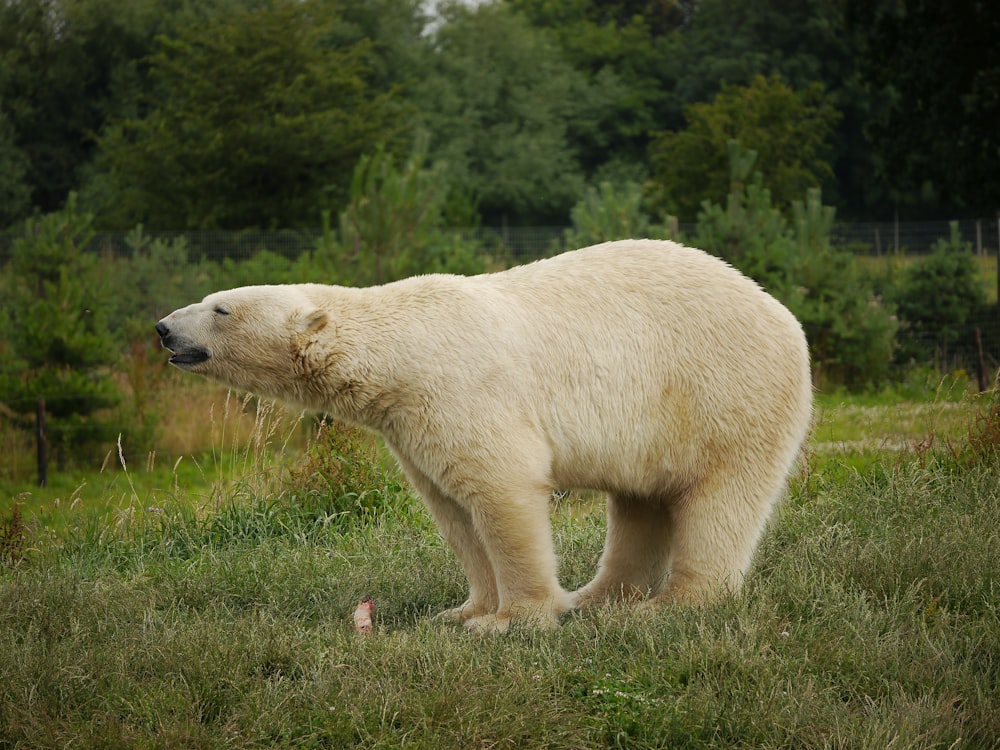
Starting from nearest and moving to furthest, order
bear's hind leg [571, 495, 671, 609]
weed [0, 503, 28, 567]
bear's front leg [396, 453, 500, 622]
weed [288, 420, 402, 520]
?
bear's front leg [396, 453, 500, 622]
bear's hind leg [571, 495, 671, 609]
weed [0, 503, 28, 567]
weed [288, 420, 402, 520]

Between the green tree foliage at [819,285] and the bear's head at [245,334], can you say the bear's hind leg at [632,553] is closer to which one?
the bear's head at [245,334]

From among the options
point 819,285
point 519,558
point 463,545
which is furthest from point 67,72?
point 519,558

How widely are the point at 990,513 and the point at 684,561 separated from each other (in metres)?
1.86

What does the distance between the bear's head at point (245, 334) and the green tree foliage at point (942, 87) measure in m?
13.9

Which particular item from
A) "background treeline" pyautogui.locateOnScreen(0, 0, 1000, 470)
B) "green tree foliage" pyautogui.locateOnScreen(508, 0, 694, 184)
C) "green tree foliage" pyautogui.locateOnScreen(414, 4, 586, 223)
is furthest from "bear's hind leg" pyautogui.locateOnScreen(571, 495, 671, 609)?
"green tree foliage" pyautogui.locateOnScreen(508, 0, 694, 184)

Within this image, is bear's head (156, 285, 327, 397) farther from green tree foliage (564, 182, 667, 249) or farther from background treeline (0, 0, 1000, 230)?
background treeline (0, 0, 1000, 230)

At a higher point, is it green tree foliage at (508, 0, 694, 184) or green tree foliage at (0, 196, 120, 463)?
green tree foliage at (508, 0, 694, 184)

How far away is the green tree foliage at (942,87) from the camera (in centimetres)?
1656

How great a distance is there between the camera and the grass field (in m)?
3.81

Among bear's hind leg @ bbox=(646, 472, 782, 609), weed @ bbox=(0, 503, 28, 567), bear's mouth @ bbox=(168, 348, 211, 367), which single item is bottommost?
weed @ bbox=(0, 503, 28, 567)

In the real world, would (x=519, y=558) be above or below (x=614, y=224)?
below

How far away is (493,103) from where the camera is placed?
41281 mm

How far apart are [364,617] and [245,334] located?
4.23 feet

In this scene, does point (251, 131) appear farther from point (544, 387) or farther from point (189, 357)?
point (544, 387)
